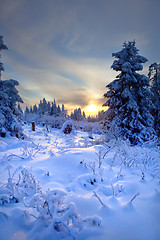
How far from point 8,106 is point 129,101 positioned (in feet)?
33.3

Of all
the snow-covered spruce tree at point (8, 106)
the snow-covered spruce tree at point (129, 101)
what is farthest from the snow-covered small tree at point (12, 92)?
the snow-covered spruce tree at point (129, 101)

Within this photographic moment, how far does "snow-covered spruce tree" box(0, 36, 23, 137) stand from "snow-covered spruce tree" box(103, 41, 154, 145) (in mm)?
7975

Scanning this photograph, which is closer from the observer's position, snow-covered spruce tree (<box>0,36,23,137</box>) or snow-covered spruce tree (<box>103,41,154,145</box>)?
snow-covered spruce tree (<box>0,36,23,137</box>)

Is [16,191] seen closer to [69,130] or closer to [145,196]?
[145,196]

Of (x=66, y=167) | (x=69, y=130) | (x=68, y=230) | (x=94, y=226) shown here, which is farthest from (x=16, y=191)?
(x=69, y=130)

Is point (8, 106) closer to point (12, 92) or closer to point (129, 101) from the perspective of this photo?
point (12, 92)

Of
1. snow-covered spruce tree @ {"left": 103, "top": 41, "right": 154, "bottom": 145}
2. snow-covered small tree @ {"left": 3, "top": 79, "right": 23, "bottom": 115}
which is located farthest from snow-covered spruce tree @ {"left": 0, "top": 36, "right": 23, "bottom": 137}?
snow-covered spruce tree @ {"left": 103, "top": 41, "right": 154, "bottom": 145}

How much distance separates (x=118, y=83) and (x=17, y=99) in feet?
30.3

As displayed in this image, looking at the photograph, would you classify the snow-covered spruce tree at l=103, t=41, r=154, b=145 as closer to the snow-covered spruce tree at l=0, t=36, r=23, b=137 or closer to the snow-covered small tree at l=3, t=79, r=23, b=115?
the snow-covered spruce tree at l=0, t=36, r=23, b=137

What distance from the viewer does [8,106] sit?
353 inches

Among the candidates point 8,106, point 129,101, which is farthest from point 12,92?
point 129,101

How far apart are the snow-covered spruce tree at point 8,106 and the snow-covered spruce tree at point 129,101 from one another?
797 cm

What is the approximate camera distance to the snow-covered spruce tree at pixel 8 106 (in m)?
8.19

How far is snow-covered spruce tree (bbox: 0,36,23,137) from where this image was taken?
8188 mm
